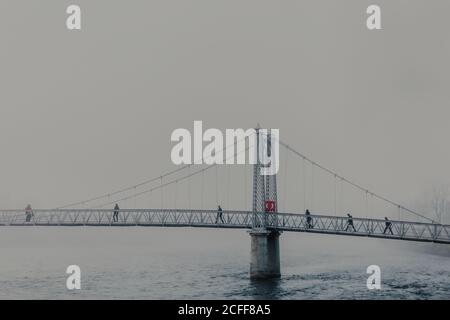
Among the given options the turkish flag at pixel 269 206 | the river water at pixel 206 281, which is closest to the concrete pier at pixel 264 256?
the river water at pixel 206 281

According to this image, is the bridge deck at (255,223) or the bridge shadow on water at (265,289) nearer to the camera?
the bridge shadow on water at (265,289)

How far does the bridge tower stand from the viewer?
53719mm

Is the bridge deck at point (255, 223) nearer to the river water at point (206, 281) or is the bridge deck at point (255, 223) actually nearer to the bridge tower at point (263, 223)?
the bridge tower at point (263, 223)

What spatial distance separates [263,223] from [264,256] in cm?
341

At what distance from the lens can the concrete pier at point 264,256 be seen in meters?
53.4

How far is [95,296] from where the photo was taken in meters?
44.6

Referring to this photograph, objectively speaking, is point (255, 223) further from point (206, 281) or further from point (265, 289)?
point (265, 289)

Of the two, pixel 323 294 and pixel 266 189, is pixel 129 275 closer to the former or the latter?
pixel 266 189

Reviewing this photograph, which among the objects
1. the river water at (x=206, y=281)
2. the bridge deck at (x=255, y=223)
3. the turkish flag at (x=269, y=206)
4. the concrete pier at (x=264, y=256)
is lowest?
the river water at (x=206, y=281)

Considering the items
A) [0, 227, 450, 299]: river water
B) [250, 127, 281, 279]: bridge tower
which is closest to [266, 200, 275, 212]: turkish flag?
[250, 127, 281, 279]: bridge tower

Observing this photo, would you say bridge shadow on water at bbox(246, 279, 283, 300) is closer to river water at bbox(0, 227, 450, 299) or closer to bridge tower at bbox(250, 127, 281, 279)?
river water at bbox(0, 227, 450, 299)

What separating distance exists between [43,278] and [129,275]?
9.04 metres
